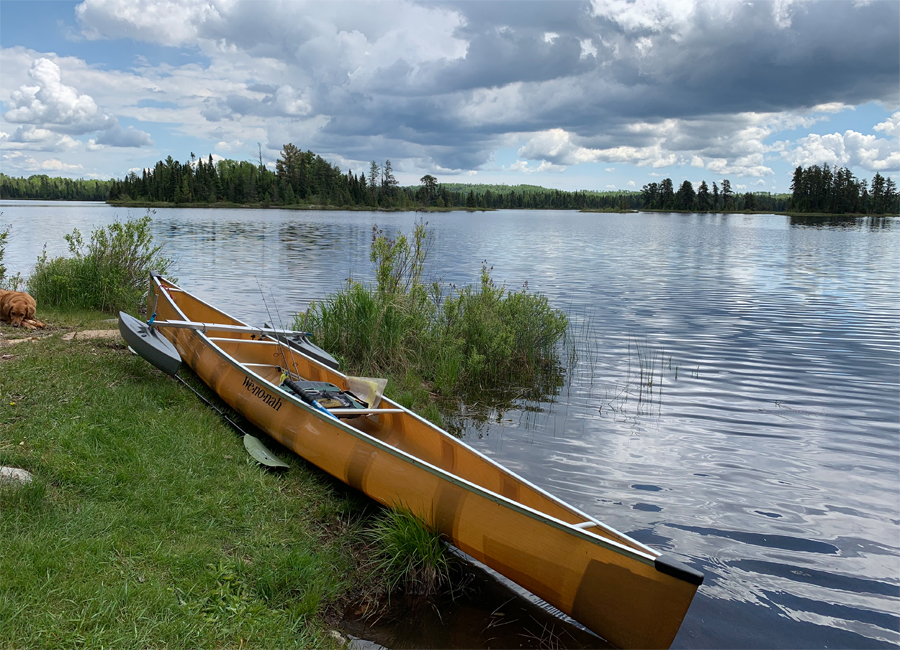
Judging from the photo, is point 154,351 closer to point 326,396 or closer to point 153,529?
point 326,396

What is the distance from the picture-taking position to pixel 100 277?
11.7m

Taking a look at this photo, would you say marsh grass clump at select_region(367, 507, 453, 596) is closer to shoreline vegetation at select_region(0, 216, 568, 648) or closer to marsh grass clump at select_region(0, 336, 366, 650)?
shoreline vegetation at select_region(0, 216, 568, 648)

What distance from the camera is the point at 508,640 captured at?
4.08m

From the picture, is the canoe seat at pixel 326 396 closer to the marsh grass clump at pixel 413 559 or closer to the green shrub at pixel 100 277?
the marsh grass clump at pixel 413 559

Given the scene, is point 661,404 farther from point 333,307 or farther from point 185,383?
point 185,383

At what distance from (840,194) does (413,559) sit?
12509 cm

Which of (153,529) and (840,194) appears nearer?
(153,529)

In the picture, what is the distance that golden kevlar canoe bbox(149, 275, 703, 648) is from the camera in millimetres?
3568

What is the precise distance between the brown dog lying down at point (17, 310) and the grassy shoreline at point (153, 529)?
257cm

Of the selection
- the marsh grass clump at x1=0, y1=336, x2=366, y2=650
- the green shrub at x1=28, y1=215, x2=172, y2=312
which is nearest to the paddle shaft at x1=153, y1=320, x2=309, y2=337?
the marsh grass clump at x1=0, y1=336, x2=366, y2=650

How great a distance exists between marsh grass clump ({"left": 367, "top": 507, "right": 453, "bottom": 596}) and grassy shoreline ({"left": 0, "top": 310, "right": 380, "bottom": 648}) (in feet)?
0.51

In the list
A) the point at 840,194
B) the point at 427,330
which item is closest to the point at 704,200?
the point at 840,194

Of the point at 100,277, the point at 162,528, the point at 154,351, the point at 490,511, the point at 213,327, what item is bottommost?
the point at 162,528

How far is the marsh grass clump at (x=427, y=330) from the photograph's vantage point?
9.46 metres
